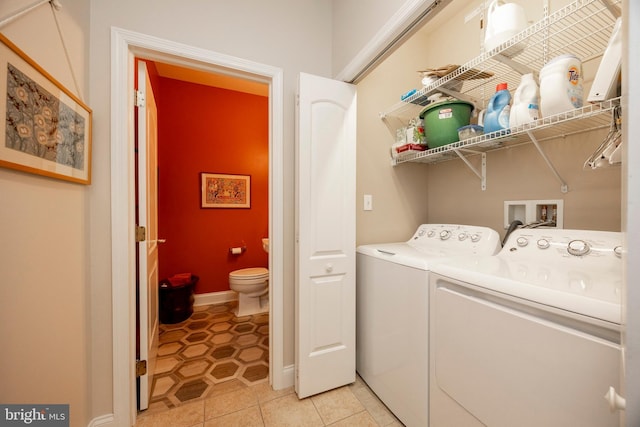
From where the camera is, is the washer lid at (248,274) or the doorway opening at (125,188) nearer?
the doorway opening at (125,188)

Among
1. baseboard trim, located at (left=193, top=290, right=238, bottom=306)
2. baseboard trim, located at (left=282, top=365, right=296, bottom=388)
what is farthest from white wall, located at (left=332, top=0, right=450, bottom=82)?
baseboard trim, located at (left=193, top=290, right=238, bottom=306)

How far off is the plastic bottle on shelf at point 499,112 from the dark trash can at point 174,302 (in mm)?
2938

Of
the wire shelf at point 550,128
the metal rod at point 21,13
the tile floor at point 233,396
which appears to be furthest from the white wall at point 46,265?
the wire shelf at point 550,128

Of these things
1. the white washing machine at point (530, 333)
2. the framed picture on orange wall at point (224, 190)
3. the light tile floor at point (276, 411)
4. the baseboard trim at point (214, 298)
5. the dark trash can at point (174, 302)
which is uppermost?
the framed picture on orange wall at point (224, 190)

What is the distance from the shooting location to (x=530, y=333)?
760 mm

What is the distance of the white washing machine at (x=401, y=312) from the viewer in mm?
1175

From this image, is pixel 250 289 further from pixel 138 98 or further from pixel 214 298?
pixel 138 98

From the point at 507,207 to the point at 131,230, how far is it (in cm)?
217

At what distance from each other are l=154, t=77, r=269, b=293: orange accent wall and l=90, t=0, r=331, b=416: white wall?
185cm

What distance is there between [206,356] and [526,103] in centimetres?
260

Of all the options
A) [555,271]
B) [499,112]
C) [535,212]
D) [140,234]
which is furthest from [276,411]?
[499,112]

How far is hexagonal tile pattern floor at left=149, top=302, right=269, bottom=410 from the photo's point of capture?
1604 millimetres

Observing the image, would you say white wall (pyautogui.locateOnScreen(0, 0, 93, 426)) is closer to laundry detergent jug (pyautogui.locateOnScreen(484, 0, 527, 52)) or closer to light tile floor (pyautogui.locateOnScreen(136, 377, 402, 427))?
light tile floor (pyautogui.locateOnScreen(136, 377, 402, 427))
